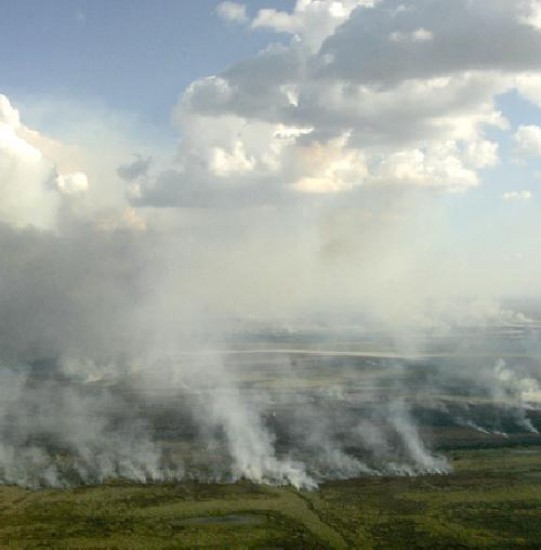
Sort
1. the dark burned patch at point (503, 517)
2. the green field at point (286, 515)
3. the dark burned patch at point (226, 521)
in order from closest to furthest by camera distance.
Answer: the green field at point (286, 515) < the dark burned patch at point (503, 517) < the dark burned patch at point (226, 521)

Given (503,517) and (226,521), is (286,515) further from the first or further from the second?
(503,517)

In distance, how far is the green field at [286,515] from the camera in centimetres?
6531

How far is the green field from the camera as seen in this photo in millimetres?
65312

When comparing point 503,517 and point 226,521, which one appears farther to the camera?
point 503,517

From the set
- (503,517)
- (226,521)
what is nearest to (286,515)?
(226,521)

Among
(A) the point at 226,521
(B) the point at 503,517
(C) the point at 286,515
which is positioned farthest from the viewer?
(C) the point at 286,515

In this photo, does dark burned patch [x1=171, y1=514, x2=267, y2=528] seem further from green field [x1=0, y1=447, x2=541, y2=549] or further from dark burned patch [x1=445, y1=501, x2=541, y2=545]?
dark burned patch [x1=445, y1=501, x2=541, y2=545]

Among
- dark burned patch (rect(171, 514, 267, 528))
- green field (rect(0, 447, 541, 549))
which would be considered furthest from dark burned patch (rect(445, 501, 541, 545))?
dark burned patch (rect(171, 514, 267, 528))

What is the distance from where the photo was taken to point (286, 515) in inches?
2822

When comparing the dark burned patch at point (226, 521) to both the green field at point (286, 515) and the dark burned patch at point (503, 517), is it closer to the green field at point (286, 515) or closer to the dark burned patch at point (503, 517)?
the green field at point (286, 515)

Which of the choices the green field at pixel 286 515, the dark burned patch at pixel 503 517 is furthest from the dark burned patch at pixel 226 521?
the dark burned patch at pixel 503 517

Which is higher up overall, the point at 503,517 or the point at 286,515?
the point at 286,515

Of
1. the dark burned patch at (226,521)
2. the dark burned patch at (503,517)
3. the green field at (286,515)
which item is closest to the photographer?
the green field at (286,515)

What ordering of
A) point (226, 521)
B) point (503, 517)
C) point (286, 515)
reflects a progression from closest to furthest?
point (226, 521) < point (503, 517) < point (286, 515)
